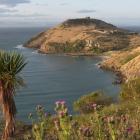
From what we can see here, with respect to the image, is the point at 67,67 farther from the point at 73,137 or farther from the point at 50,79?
the point at 73,137

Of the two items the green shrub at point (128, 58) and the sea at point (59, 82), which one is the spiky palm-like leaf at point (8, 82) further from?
the green shrub at point (128, 58)


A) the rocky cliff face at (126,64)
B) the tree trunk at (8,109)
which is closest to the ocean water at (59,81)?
the rocky cliff face at (126,64)

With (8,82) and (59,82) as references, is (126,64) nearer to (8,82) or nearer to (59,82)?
(59,82)

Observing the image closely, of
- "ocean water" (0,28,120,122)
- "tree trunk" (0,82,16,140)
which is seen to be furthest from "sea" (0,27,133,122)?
"tree trunk" (0,82,16,140)

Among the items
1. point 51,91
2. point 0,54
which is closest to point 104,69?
point 51,91

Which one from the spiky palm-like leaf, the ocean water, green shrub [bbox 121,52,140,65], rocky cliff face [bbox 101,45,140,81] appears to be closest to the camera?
the spiky palm-like leaf

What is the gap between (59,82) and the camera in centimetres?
10719

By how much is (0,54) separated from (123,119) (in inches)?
527

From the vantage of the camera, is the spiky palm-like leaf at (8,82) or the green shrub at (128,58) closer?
the spiky palm-like leaf at (8,82)

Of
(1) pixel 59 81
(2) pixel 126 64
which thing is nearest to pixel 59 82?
(1) pixel 59 81

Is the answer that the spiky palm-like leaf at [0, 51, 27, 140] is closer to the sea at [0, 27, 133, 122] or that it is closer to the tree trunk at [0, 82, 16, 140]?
the tree trunk at [0, 82, 16, 140]

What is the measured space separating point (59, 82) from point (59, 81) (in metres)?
1.33

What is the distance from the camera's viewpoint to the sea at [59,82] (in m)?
80.1

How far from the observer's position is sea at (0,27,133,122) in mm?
80125
